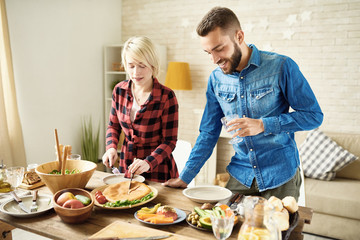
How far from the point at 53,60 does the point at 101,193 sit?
2.98m

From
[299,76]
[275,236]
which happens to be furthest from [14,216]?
[299,76]

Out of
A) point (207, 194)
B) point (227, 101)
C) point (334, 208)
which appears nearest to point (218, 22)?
point (227, 101)

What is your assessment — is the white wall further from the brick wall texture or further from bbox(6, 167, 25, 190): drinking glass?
bbox(6, 167, 25, 190): drinking glass

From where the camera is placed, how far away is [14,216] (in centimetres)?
126

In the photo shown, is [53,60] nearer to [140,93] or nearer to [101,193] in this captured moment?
[140,93]

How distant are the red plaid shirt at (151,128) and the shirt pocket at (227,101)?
35cm

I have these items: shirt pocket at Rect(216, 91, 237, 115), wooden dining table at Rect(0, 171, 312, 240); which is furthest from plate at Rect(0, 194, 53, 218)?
shirt pocket at Rect(216, 91, 237, 115)

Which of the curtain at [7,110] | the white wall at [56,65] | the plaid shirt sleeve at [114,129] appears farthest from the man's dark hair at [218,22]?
the white wall at [56,65]

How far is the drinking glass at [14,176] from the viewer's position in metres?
1.49

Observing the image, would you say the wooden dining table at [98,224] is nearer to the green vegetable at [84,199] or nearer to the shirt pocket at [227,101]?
the green vegetable at [84,199]

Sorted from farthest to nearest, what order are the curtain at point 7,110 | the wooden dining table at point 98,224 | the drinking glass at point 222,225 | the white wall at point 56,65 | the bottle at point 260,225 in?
the white wall at point 56,65
the curtain at point 7,110
the wooden dining table at point 98,224
the drinking glass at point 222,225
the bottle at point 260,225

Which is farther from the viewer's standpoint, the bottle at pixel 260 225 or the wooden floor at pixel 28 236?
the wooden floor at pixel 28 236

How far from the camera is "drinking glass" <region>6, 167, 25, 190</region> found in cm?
149

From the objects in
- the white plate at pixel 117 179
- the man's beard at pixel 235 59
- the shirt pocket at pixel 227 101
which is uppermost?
the man's beard at pixel 235 59
